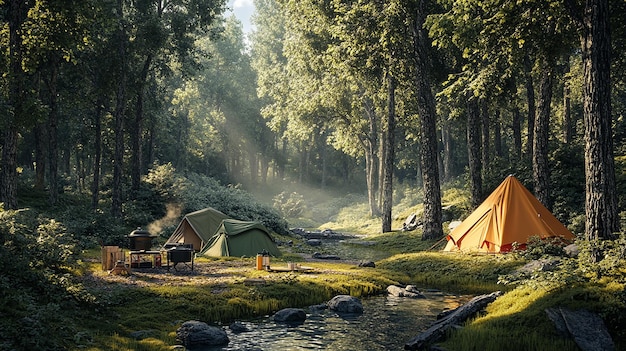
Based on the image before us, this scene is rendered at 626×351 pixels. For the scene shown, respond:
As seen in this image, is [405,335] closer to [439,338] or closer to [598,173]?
[439,338]

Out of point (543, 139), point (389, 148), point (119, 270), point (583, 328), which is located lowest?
point (583, 328)

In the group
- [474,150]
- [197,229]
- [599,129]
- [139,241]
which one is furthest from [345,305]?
[474,150]

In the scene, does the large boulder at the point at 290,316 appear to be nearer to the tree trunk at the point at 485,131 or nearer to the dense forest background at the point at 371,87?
the dense forest background at the point at 371,87

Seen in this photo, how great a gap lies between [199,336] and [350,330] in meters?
3.86

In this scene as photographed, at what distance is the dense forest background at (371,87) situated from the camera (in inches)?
677

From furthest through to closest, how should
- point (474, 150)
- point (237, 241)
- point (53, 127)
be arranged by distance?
point (53, 127)
point (474, 150)
point (237, 241)

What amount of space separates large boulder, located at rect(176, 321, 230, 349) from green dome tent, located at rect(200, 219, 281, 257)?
13759 millimetres

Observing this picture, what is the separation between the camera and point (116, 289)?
1535 cm

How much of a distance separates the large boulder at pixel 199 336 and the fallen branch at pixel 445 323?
14.0ft

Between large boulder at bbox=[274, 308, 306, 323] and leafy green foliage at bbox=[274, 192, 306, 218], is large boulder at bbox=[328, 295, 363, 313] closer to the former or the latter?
large boulder at bbox=[274, 308, 306, 323]

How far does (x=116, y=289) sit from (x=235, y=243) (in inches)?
445

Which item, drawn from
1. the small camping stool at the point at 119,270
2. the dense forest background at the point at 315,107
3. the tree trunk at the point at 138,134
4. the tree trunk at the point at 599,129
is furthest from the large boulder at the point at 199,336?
the tree trunk at the point at 138,134

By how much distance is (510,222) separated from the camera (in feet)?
73.8

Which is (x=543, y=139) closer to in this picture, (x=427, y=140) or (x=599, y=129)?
(x=427, y=140)
